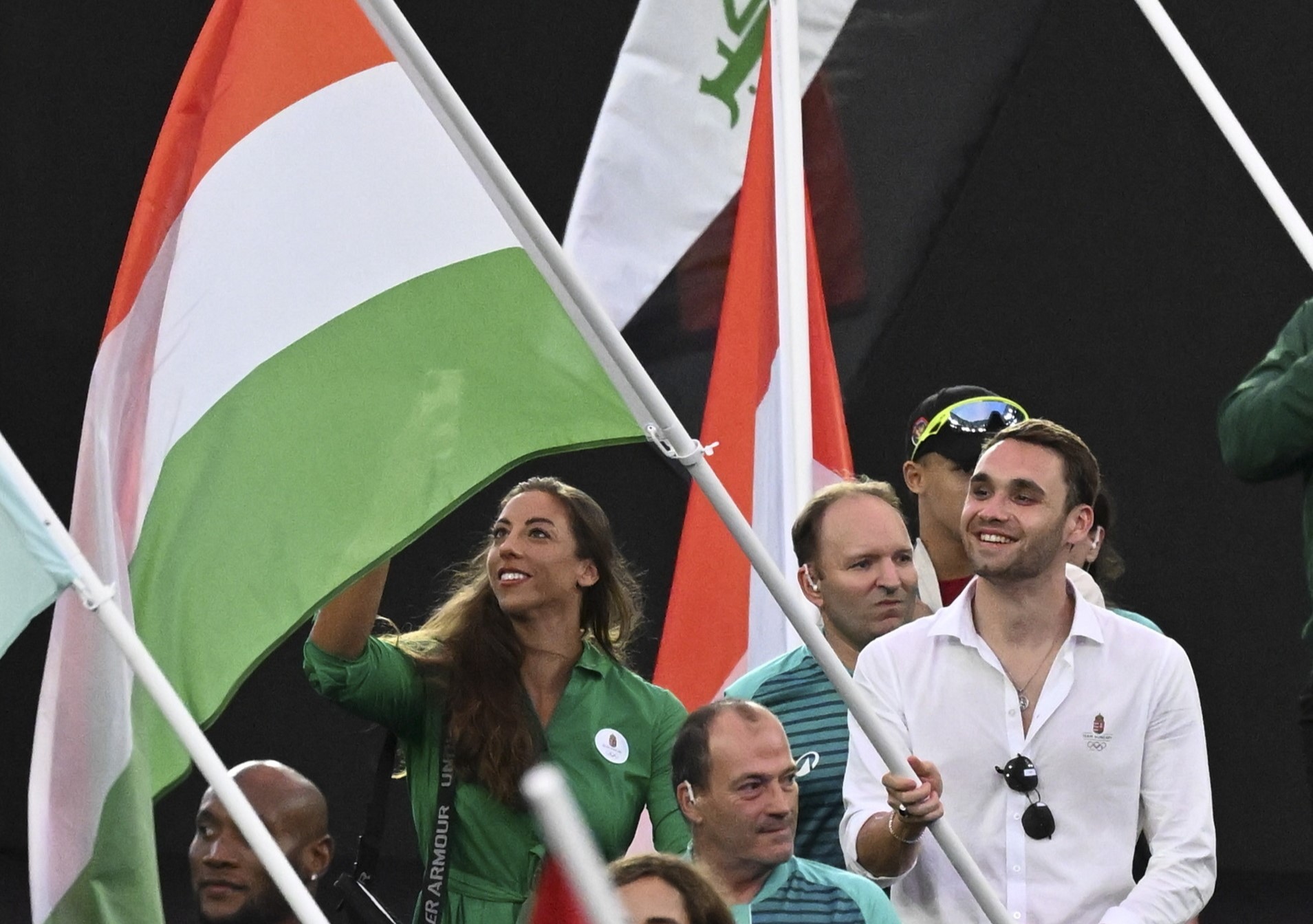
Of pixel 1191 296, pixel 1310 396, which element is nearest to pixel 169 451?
pixel 1310 396

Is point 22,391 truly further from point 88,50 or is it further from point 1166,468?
point 1166,468

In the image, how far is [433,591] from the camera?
300 inches

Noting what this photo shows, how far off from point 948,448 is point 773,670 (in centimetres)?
70

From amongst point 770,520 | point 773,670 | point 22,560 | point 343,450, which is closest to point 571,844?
point 22,560

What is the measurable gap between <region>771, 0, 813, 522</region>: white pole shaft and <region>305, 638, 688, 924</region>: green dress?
696 mm

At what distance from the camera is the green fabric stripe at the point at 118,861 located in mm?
2793

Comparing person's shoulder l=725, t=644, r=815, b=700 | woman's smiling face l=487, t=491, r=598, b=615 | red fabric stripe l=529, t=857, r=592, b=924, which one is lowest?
red fabric stripe l=529, t=857, r=592, b=924

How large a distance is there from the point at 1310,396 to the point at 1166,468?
4096 millimetres

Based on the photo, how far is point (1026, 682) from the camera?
3.38 metres

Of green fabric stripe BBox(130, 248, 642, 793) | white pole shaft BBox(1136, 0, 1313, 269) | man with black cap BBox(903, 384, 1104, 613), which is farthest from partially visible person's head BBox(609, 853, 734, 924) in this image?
man with black cap BBox(903, 384, 1104, 613)

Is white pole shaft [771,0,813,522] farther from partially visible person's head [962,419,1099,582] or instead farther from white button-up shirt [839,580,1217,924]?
white button-up shirt [839,580,1217,924]

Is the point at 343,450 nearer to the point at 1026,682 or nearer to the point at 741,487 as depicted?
the point at 1026,682

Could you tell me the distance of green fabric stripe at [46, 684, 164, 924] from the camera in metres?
2.79

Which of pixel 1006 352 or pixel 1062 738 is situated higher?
pixel 1006 352
